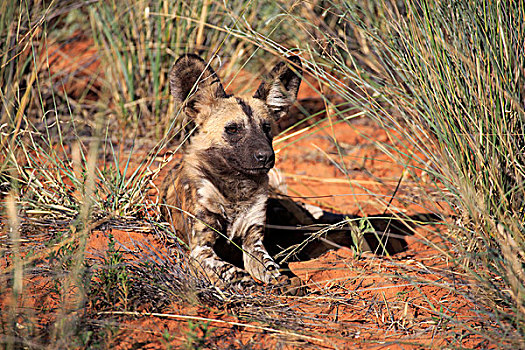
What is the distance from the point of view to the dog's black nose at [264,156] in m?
3.27

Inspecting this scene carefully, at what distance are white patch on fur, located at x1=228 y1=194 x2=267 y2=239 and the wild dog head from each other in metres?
0.19

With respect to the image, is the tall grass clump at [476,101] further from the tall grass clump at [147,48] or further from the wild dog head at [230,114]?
the tall grass clump at [147,48]

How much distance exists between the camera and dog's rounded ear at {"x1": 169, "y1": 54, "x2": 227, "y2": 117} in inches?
133

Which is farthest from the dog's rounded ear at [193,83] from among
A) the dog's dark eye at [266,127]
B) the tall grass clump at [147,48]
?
the tall grass clump at [147,48]

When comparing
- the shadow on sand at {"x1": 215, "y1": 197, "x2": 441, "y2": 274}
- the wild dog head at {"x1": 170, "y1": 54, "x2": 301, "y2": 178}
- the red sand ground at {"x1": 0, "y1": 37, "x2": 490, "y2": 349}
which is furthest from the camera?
the shadow on sand at {"x1": 215, "y1": 197, "x2": 441, "y2": 274}

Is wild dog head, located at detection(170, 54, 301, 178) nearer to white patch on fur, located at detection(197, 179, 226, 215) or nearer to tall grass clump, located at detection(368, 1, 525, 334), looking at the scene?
white patch on fur, located at detection(197, 179, 226, 215)

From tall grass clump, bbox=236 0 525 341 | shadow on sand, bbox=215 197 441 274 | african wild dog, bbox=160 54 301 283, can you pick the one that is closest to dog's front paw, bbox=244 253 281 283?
african wild dog, bbox=160 54 301 283

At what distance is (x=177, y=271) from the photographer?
2.87 metres

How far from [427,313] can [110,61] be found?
12.5ft

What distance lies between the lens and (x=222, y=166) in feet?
11.4

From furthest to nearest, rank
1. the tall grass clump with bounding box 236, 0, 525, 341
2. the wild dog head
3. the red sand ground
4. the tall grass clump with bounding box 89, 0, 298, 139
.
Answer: the tall grass clump with bounding box 89, 0, 298, 139
the wild dog head
the tall grass clump with bounding box 236, 0, 525, 341
the red sand ground

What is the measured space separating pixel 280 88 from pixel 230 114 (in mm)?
410

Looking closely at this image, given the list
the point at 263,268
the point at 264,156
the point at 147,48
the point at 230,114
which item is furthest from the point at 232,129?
the point at 147,48

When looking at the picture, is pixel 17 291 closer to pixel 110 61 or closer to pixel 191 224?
pixel 191 224
